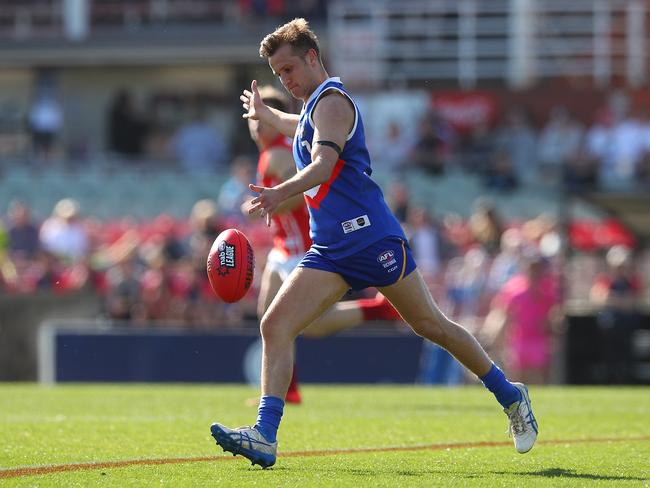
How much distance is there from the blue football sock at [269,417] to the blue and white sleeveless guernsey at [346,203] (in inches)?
29.8

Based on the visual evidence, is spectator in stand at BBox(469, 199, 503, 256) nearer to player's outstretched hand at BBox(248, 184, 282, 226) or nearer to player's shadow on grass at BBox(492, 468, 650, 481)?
player's shadow on grass at BBox(492, 468, 650, 481)

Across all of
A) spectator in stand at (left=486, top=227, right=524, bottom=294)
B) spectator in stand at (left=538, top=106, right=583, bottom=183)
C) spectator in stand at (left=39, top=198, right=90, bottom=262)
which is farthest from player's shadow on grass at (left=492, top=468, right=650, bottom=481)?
spectator in stand at (left=538, top=106, right=583, bottom=183)

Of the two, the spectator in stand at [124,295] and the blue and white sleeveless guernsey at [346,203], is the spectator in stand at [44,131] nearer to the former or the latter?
the spectator in stand at [124,295]

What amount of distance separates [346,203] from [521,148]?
58.1 feet

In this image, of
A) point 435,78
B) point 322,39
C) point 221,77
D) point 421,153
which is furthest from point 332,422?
point 221,77

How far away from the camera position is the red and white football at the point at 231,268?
709 cm

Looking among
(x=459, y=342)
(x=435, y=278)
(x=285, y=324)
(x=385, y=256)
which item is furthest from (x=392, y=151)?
(x=285, y=324)

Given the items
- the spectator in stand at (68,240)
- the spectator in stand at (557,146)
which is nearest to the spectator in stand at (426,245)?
the spectator in stand at (68,240)

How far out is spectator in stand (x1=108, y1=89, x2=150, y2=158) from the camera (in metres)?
30.3

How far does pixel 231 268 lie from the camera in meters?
7.13

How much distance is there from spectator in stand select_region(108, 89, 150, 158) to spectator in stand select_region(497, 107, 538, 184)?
30.1 feet

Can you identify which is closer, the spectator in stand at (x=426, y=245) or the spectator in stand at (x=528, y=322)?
the spectator in stand at (x=528, y=322)

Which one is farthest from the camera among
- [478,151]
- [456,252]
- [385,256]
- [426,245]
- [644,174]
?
[478,151]

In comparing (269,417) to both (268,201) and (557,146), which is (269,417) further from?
(557,146)
